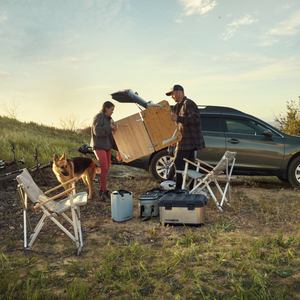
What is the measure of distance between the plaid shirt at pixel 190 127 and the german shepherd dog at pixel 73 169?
199 cm

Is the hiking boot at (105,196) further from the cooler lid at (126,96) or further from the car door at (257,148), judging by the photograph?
the car door at (257,148)

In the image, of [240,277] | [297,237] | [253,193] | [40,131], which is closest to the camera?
[240,277]

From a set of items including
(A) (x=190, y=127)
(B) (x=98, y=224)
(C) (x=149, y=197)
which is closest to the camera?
(B) (x=98, y=224)

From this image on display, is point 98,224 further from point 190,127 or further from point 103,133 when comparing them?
point 190,127

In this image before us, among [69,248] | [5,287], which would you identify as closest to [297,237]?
[69,248]

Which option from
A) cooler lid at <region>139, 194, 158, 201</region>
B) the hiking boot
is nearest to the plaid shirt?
cooler lid at <region>139, 194, 158, 201</region>

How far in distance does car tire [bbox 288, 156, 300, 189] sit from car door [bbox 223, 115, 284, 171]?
0.99 ft

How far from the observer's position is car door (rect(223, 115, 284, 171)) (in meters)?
7.56

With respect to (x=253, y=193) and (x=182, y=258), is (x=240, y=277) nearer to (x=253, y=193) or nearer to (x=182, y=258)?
(x=182, y=258)

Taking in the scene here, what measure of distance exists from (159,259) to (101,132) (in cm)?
294

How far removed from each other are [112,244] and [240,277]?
5.65 feet

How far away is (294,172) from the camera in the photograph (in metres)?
7.62

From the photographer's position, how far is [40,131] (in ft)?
59.7

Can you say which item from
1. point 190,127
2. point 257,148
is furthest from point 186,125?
point 257,148
